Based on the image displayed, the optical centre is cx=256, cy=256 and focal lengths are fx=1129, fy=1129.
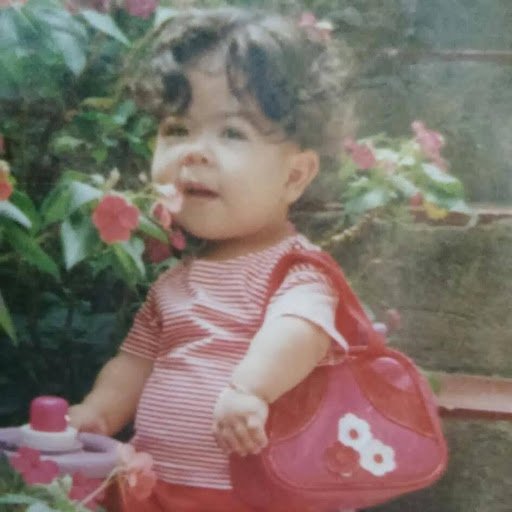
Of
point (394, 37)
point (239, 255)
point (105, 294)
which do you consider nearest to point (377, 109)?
point (394, 37)

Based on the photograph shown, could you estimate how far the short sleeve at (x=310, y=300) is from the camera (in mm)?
842

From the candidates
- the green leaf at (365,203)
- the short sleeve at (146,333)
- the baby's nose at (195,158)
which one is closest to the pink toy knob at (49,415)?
the short sleeve at (146,333)

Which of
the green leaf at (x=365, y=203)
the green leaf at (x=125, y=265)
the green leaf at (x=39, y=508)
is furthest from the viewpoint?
the green leaf at (x=365, y=203)

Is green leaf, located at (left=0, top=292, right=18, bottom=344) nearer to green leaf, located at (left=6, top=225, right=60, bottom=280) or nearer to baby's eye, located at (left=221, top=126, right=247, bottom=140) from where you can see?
green leaf, located at (left=6, top=225, right=60, bottom=280)

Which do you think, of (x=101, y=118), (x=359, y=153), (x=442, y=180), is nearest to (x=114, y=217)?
(x=101, y=118)

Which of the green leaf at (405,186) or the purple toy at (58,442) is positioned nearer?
the purple toy at (58,442)

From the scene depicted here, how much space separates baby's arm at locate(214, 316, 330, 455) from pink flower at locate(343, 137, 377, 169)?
19 centimetres

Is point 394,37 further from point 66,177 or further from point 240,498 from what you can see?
point 240,498

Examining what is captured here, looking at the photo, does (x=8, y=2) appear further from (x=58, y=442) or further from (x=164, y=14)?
(x=58, y=442)

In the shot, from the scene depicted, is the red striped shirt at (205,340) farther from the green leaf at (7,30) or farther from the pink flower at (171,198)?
the green leaf at (7,30)

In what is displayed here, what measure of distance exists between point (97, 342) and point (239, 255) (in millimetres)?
167

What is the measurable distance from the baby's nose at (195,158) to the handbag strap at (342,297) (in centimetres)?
10

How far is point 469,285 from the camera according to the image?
1.05 meters

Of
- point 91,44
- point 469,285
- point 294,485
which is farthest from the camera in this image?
point 469,285
